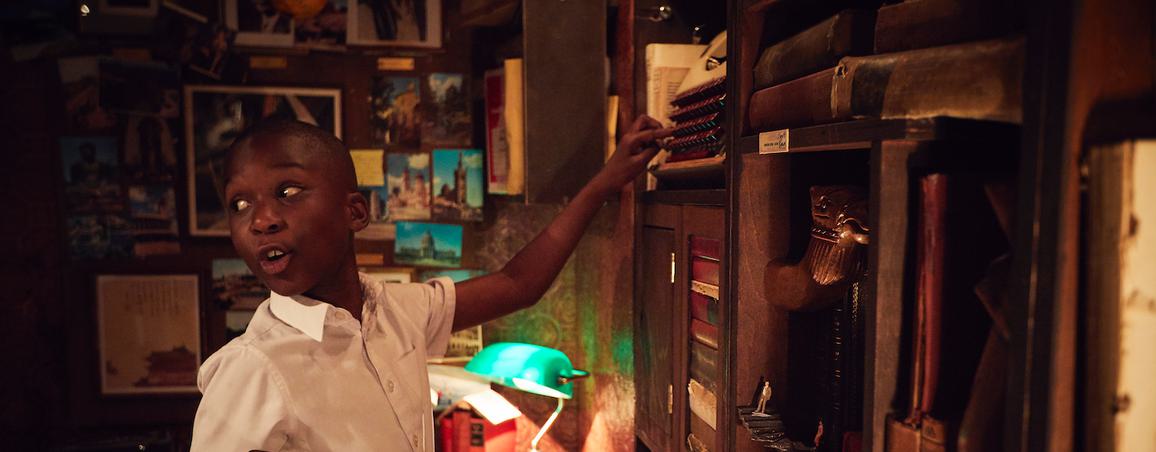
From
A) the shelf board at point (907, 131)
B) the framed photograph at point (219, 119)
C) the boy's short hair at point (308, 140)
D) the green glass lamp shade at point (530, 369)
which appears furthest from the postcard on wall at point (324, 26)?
the shelf board at point (907, 131)

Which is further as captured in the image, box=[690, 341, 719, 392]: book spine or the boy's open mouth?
box=[690, 341, 719, 392]: book spine

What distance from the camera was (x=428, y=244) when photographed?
128 inches

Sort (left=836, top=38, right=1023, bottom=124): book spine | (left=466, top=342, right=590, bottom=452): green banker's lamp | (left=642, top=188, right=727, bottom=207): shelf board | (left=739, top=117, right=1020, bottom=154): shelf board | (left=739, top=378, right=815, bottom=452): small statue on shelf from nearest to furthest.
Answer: (left=836, top=38, right=1023, bottom=124): book spine → (left=739, top=117, right=1020, bottom=154): shelf board → (left=739, top=378, right=815, bottom=452): small statue on shelf → (left=642, top=188, right=727, bottom=207): shelf board → (left=466, top=342, right=590, bottom=452): green banker's lamp

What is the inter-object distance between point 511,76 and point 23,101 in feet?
7.17

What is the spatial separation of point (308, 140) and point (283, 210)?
16 cm

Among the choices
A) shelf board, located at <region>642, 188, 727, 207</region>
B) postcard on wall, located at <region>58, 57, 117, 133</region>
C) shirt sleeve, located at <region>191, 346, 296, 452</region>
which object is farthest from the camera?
postcard on wall, located at <region>58, 57, 117, 133</region>

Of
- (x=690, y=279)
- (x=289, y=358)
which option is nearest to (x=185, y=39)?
(x=289, y=358)

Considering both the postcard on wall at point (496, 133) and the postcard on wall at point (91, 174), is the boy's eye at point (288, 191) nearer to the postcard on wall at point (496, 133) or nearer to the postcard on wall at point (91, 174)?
the postcard on wall at point (496, 133)

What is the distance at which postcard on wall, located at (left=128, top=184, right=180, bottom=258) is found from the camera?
317 cm

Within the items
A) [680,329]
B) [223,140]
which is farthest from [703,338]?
[223,140]

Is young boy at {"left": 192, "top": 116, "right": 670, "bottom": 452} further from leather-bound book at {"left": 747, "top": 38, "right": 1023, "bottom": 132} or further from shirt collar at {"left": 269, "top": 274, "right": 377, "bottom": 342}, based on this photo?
leather-bound book at {"left": 747, "top": 38, "right": 1023, "bottom": 132}

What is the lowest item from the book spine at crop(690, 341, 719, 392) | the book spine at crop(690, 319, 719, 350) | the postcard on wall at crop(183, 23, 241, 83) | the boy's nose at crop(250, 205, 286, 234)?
the book spine at crop(690, 341, 719, 392)

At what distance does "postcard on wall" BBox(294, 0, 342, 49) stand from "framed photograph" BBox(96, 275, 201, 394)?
1.19 meters

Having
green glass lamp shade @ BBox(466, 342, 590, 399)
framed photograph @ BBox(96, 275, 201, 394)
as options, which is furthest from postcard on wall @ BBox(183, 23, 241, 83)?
green glass lamp shade @ BBox(466, 342, 590, 399)
